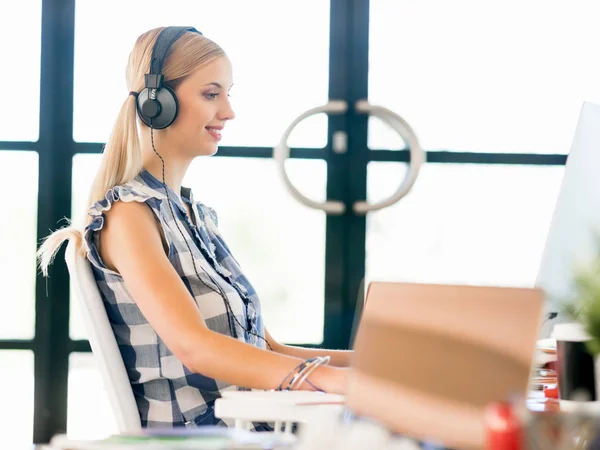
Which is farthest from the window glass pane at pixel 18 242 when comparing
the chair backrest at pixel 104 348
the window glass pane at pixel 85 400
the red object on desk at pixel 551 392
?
the red object on desk at pixel 551 392

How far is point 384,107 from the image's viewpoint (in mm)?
2490

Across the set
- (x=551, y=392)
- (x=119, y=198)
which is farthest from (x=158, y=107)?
(x=551, y=392)

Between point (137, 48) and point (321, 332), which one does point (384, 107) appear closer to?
point (321, 332)

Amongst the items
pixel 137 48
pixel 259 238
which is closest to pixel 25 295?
pixel 259 238

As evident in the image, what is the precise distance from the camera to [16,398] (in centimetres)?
253

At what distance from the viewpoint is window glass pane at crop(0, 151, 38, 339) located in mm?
2488

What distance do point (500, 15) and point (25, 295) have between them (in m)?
1.87

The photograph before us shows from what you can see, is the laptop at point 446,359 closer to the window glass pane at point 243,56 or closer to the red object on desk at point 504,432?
the red object on desk at point 504,432

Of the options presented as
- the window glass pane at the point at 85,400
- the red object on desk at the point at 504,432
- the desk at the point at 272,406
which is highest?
the red object on desk at the point at 504,432

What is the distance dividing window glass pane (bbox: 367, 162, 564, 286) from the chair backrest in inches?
52.7

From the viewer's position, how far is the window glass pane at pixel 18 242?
2.49 meters

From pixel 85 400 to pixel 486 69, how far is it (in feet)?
5.83

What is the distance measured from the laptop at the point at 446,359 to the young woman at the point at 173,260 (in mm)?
431

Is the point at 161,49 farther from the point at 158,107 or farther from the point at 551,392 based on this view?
the point at 551,392
